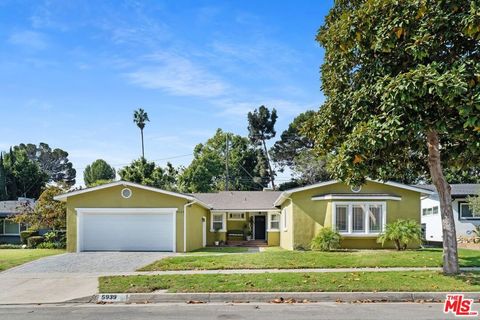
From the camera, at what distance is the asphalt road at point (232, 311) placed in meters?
8.64

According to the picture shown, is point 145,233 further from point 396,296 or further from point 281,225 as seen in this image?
point 396,296

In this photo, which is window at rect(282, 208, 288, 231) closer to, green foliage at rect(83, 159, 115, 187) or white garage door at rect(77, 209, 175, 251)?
white garage door at rect(77, 209, 175, 251)

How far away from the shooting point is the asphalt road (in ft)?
28.4

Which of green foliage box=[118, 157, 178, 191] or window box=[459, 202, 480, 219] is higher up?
green foliage box=[118, 157, 178, 191]

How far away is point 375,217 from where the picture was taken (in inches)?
870

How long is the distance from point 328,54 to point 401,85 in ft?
11.1

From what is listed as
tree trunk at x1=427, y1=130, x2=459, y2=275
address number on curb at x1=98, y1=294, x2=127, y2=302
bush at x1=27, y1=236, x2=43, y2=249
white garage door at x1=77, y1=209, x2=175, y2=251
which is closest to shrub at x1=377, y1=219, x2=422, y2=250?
tree trunk at x1=427, y1=130, x2=459, y2=275

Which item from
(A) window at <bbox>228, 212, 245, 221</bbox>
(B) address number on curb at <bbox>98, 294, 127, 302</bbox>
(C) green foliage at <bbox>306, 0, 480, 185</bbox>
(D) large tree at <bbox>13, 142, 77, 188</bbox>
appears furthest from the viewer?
(D) large tree at <bbox>13, 142, 77, 188</bbox>

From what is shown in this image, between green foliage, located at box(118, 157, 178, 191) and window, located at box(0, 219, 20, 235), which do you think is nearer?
window, located at box(0, 219, 20, 235)

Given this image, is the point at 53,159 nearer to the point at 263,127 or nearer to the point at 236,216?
the point at 263,127

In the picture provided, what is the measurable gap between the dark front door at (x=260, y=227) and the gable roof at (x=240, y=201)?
1374 millimetres

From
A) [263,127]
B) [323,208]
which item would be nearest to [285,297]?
[323,208]

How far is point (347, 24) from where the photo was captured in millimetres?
11484

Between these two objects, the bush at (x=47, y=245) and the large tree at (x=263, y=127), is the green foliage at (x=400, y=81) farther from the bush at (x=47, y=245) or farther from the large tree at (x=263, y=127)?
the large tree at (x=263, y=127)
